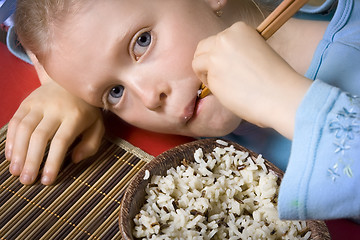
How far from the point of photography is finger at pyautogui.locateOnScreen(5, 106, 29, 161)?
1.18 m

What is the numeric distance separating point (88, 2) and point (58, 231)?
517mm

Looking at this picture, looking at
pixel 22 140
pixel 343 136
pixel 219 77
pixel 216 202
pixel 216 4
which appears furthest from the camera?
pixel 22 140

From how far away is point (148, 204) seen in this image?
0.93m

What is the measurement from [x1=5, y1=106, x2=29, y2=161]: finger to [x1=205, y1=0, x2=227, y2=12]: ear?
0.58m

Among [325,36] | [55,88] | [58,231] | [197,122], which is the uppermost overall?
[325,36]

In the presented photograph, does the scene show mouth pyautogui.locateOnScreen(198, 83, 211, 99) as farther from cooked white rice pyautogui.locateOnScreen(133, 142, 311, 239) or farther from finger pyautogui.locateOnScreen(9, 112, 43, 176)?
finger pyautogui.locateOnScreen(9, 112, 43, 176)

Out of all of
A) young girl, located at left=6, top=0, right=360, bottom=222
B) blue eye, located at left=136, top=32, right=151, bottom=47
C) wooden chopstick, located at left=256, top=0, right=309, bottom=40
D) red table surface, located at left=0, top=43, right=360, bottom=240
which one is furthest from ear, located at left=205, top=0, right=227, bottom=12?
red table surface, located at left=0, top=43, right=360, bottom=240

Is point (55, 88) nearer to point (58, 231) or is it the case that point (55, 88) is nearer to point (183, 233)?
point (58, 231)

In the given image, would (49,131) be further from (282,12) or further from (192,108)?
(282,12)

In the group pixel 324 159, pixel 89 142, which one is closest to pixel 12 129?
pixel 89 142

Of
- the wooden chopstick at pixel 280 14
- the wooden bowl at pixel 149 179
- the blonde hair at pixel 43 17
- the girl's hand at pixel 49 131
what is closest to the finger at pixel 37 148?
the girl's hand at pixel 49 131

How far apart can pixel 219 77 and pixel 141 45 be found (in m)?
0.23

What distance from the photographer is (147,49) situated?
0.97m

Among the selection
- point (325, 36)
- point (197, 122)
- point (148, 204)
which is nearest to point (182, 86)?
point (197, 122)
